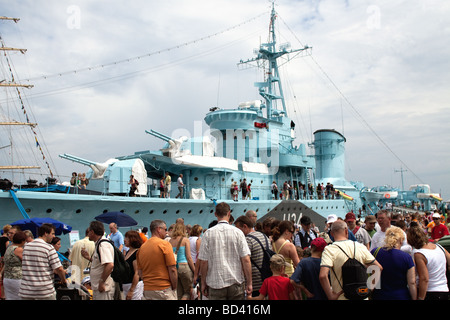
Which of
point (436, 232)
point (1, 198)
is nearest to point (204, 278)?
point (436, 232)

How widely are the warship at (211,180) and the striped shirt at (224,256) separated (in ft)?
26.2

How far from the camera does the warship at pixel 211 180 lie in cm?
1227

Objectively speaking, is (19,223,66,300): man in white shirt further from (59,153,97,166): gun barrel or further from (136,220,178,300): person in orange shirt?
(59,153,97,166): gun barrel

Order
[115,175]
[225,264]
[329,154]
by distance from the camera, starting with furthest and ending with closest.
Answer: [329,154]
[115,175]
[225,264]

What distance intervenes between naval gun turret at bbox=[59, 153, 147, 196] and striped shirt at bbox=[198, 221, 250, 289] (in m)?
10.2

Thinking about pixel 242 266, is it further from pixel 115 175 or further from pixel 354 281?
pixel 115 175

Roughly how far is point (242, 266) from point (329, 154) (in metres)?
29.7

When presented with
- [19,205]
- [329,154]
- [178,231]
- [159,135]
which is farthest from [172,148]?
[329,154]

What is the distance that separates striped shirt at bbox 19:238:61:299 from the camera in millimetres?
Answer: 4789

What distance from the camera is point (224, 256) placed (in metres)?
4.54

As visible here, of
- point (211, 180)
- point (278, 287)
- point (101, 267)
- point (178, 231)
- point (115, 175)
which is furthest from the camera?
point (211, 180)

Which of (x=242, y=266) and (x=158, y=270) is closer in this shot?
(x=242, y=266)

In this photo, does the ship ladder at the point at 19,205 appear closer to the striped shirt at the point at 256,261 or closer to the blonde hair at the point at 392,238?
the striped shirt at the point at 256,261
